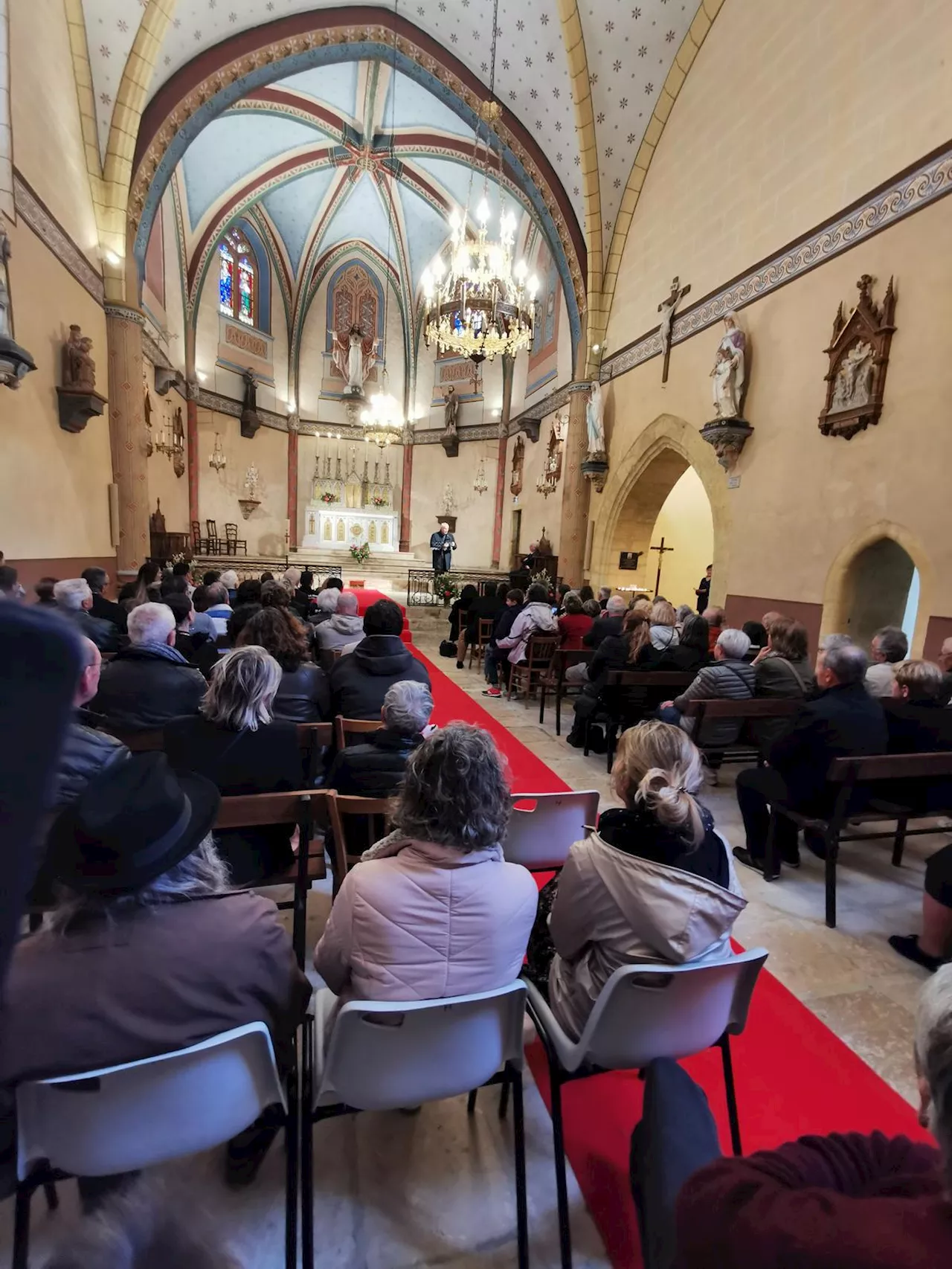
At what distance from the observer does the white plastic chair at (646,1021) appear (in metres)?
1.43

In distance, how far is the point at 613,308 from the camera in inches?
420

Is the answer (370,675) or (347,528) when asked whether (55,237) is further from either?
(347,528)

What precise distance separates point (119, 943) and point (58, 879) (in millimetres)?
159

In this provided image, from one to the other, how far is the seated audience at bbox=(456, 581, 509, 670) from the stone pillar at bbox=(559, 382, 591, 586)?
10.4 feet

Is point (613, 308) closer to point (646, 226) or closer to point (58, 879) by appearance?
point (646, 226)

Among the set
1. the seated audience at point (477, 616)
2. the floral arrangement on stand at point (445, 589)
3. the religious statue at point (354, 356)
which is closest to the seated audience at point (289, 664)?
the seated audience at point (477, 616)

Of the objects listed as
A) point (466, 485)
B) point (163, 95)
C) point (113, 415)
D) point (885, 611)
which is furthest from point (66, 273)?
point (466, 485)

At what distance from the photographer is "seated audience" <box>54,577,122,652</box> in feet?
12.7

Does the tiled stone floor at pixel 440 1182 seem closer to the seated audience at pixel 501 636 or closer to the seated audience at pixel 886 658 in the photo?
the seated audience at pixel 886 658

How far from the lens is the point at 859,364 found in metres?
5.74

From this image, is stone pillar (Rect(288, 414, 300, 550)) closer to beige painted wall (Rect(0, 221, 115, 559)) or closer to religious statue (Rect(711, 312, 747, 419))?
beige painted wall (Rect(0, 221, 115, 559))

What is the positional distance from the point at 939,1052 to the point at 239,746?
6.90ft

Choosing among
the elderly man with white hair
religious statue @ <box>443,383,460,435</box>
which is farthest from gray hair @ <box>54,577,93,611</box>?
religious statue @ <box>443,383,460,435</box>

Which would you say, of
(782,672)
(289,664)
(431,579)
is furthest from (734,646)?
(431,579)
